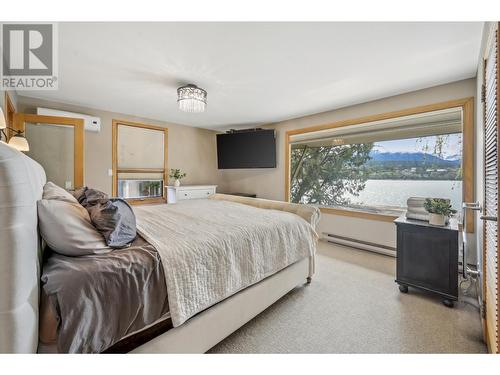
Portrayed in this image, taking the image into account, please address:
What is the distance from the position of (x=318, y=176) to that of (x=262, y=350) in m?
3.34

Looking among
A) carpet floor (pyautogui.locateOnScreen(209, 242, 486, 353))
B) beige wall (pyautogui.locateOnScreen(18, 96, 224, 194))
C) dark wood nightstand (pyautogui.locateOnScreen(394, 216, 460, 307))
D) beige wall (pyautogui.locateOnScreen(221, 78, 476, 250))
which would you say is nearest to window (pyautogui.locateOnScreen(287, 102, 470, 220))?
beige wall (pyautogui.locateOnScreen(221, 78, 476, 250))

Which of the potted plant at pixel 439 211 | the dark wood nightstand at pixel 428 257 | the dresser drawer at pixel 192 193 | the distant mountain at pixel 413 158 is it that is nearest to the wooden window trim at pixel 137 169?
the dresser drawer at pixel 192 193

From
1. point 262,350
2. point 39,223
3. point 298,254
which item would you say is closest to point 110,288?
point 39,223

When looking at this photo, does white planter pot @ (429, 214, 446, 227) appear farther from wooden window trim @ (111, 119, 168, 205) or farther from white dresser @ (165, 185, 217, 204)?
wooden window trim @ (111, 119, 168, 205)

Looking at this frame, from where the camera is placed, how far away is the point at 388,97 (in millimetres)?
3055

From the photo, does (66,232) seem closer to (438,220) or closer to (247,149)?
(438,220)

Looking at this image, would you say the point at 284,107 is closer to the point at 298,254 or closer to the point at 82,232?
the point at 298,254

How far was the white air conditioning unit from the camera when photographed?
3.14 meters

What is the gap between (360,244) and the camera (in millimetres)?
3418

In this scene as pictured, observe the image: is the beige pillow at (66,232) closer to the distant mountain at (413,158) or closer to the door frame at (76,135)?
the door frame at (76,135)

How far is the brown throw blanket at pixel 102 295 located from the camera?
2.81ft

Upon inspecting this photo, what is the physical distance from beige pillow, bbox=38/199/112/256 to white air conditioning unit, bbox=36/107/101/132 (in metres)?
3.13

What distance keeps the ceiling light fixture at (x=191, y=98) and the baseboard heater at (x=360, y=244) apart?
119 inches
